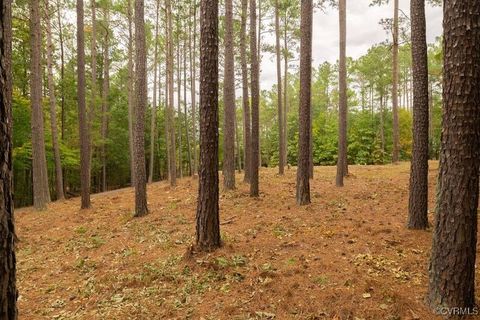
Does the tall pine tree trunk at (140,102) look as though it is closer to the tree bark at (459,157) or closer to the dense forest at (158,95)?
the dense forest at (158,95)

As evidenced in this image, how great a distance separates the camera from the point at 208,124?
213 inches

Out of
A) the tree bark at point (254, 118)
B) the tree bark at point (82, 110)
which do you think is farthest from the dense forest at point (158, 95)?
A: the tree bark at point (82, 110)

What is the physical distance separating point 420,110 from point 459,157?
304 cm

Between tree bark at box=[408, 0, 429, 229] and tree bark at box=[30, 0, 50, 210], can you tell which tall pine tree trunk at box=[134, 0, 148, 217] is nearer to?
tree bark at box=[30, 0, 50, 210]

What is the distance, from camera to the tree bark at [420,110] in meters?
6.00

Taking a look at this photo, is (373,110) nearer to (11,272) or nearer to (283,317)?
(283,317)

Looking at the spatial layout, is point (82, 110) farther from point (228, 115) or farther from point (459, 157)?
point (459, 157)

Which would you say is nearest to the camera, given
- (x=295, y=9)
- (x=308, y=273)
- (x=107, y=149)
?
(x=308, y=273)

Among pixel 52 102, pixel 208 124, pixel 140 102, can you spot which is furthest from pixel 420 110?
pixel 52 102

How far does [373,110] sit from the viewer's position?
3381 centimetres

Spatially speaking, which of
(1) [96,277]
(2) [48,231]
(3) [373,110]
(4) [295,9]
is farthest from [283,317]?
(3) [373,110]

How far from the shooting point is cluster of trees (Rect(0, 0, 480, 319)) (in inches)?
134

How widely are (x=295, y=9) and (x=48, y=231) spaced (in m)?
15.9

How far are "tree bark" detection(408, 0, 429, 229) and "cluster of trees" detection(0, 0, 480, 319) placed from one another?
0.02 meters
